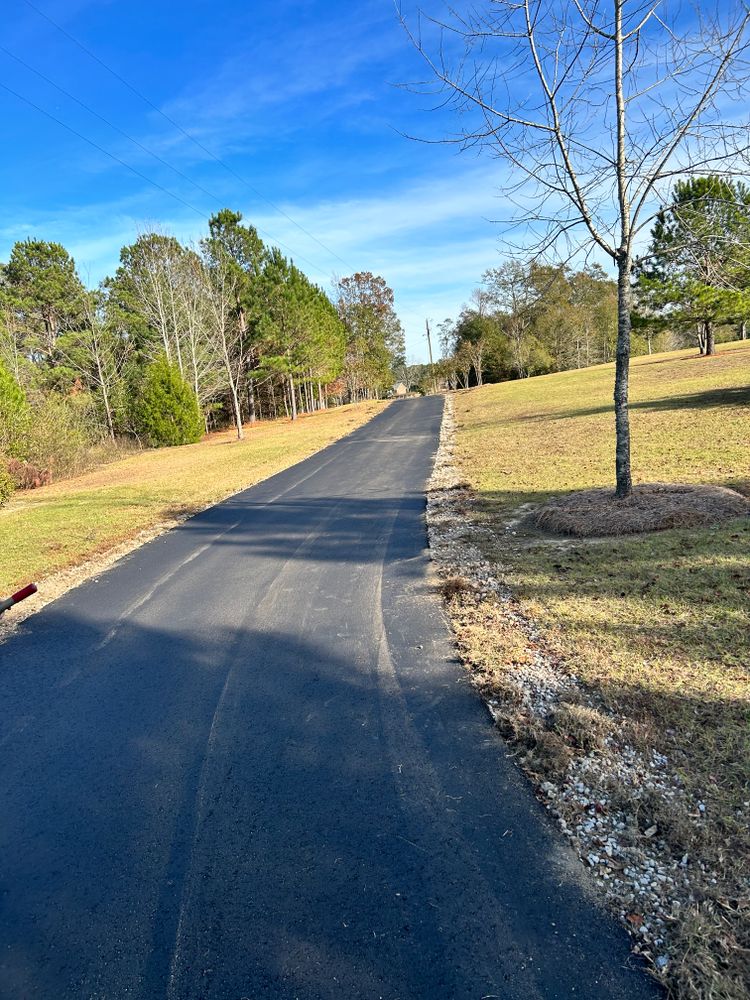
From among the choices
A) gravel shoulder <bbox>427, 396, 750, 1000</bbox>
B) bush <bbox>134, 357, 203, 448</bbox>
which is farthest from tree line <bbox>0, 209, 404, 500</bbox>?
gravel shoulder <bbox>427, 396, 750, 1000</bbox>

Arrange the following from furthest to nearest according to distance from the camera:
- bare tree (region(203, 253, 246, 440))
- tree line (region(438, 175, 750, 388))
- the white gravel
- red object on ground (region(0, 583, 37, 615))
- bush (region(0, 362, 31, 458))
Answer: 1. bare tree (region(203, 253, 246, 440))
2. bush (region(0, 362, 31, 458))
3. tree line (region(438, 175, 750, 388))
4. the white gravel
5. red object on ground (region(0, 583, 37, 615))

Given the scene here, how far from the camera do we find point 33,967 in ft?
6.73

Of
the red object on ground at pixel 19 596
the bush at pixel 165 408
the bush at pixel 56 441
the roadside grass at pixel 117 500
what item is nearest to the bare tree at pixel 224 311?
the bush at pixel 165 408

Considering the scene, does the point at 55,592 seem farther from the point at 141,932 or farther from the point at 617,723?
the point at 617,723

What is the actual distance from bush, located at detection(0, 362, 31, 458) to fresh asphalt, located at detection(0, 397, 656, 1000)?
13960mm

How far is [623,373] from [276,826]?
6188 millimetres

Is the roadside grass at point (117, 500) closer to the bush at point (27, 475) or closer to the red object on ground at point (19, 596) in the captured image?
the bush at point (27, 475)

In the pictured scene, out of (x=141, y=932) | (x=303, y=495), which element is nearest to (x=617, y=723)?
(x=141, y=932)

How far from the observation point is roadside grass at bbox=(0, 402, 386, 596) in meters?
8.47

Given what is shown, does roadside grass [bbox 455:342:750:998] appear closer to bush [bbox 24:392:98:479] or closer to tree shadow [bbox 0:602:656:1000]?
tree shadow [bbox 0:602:656:1000]

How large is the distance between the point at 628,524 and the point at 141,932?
5.77 metres

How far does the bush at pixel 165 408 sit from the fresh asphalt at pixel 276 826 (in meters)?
22.8

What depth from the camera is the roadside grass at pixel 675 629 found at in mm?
2049

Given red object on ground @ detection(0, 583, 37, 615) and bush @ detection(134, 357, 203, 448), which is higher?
bush @ detection(134, 357, 203, 448)
